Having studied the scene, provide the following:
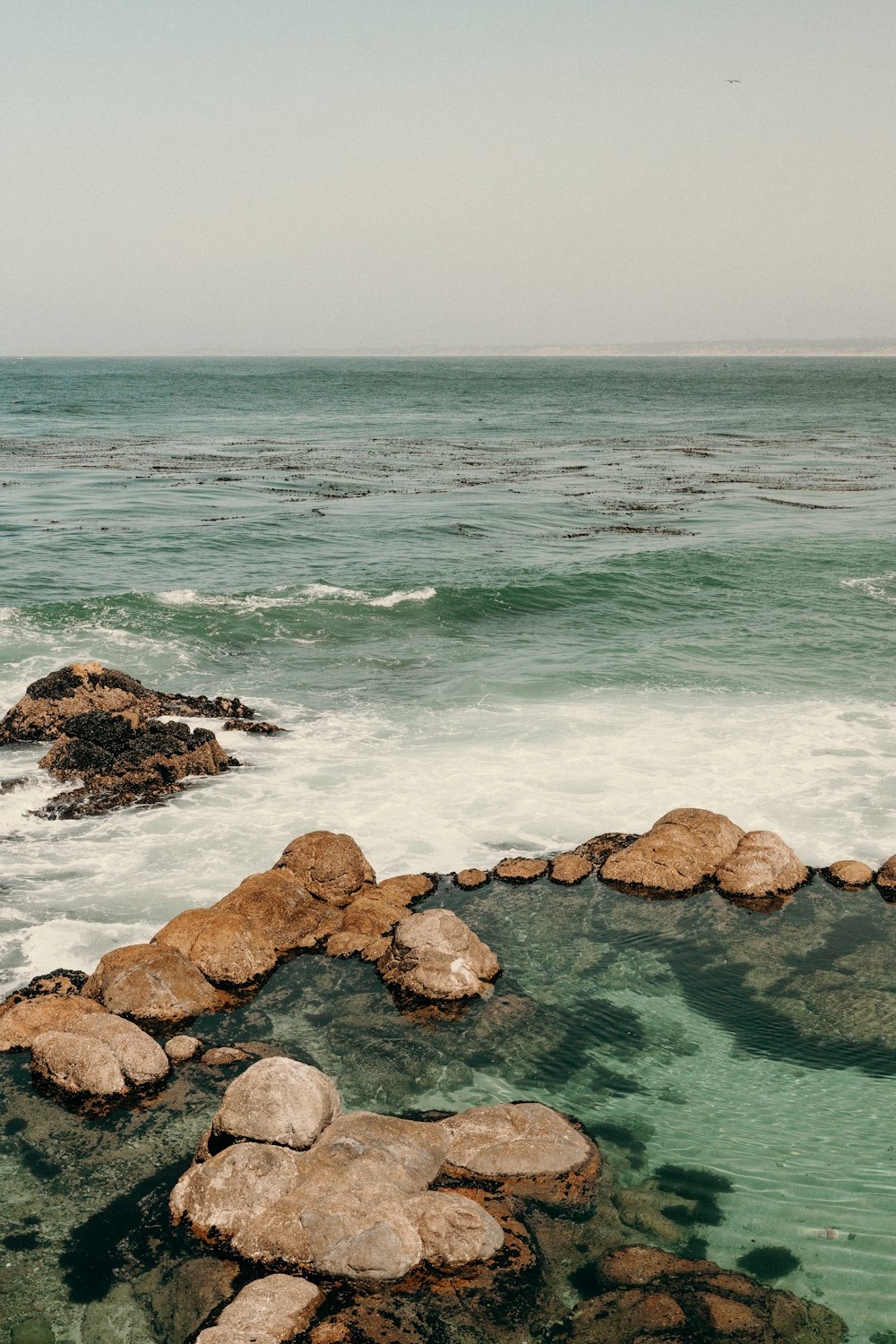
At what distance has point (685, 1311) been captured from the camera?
8.02 meters

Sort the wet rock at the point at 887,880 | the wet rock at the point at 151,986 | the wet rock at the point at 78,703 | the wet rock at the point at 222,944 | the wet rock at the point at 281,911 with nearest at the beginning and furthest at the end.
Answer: the wet rock at the point at 151,986 → the wet rock at the point at 222,944 → the wet rock at the point at 281,911 → the wet rock at the point at 887,880 → the wet rock at the point at 78,703

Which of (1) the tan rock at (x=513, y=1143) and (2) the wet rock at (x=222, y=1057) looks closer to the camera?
(1) the tan rock at (x=513, y=1143)

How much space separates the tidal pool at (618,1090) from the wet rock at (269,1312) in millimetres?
480

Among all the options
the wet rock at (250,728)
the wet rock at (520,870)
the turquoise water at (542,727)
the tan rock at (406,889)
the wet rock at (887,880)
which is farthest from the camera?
the wet rock at (250,728)

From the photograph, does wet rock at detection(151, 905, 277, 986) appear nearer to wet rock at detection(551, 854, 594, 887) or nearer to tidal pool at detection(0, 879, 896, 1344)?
tidal pool at detection(0, 879, 896, 1344)

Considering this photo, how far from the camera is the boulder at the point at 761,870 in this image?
14.7 m

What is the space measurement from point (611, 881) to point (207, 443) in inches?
2381

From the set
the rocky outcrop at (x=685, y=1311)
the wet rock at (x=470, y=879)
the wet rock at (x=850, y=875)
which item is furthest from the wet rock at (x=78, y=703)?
the rocky outcrop at (x=685, y=1311)

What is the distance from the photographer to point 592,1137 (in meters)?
10.0

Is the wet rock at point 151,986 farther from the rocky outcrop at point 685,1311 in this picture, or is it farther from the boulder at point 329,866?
the rocky outcrop at point 685,1311

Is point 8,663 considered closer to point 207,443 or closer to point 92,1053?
point 92,1053

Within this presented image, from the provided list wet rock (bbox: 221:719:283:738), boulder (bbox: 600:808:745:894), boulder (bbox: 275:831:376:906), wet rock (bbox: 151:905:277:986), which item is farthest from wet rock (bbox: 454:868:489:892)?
wet rock (bbox: 221:719:283:738)

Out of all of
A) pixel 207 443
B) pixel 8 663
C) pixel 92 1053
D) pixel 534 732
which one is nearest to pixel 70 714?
pixel 8 663

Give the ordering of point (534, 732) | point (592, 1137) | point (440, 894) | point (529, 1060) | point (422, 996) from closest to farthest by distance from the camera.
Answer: point (592, 1137) → point (529, 1060) → point (422, 996) → point (440, 894) → point (534, 732)
